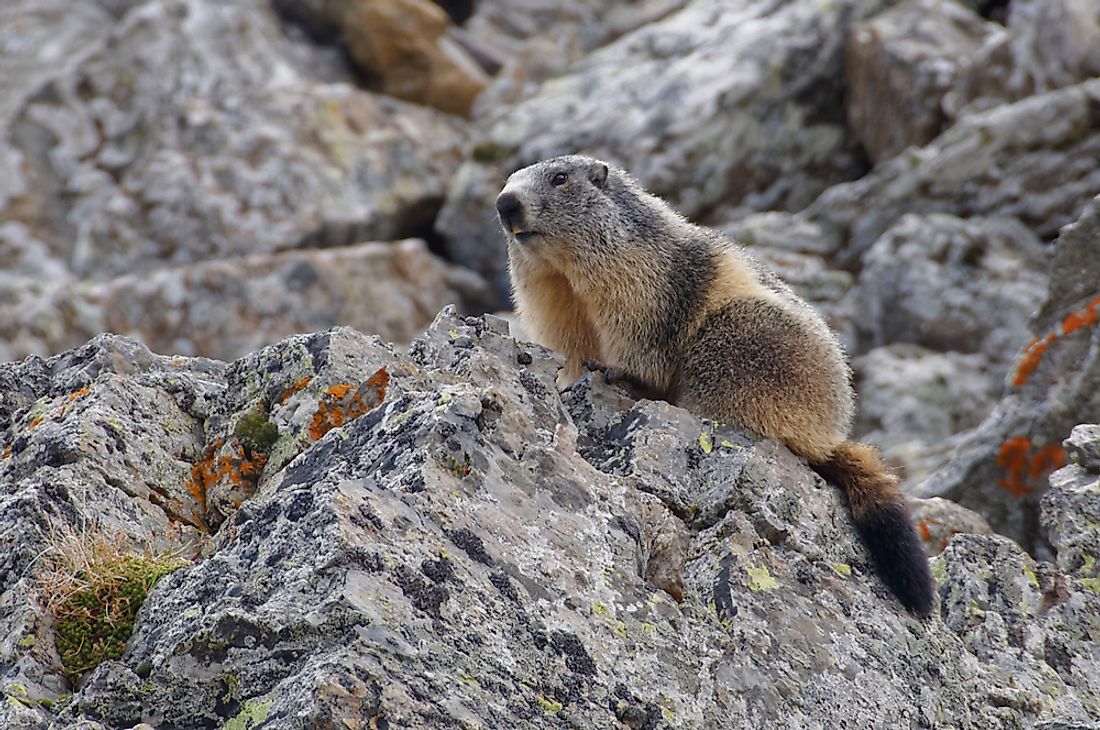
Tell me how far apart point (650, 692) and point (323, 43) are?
23031 mm

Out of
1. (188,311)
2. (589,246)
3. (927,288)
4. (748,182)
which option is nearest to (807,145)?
(748,182)

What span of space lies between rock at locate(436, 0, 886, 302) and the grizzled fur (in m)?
10.9

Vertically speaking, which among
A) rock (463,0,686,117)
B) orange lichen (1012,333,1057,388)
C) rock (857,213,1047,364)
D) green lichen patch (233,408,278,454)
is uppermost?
green lichen patch (233,408,278,454)

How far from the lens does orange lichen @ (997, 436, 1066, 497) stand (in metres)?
10.7

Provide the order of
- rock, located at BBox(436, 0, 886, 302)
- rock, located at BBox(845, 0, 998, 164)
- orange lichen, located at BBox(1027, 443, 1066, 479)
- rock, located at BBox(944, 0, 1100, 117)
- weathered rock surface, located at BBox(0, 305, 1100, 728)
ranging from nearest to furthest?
weathered rock surface, located at BBox(0, 305, 1100, 728) → orange lichen, located at BBox(1027, 443, 1066, 479) → rock, located at BBox(944, 0, 1100, 117) → rock, located at BBox(845, 0, 998, 164) → rock, located at BBox(436, 0, 886, 302)

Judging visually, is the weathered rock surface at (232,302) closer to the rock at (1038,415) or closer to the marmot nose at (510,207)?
the marmot nose at (510,207)

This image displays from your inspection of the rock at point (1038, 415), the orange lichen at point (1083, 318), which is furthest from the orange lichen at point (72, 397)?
the orange lichen at point (1083, 318)

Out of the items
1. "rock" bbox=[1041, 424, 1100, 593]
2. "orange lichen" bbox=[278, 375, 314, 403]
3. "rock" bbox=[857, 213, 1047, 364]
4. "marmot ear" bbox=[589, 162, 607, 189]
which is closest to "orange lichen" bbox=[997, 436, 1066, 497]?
"rock" bbox=[1041, 424, 1100, 593]

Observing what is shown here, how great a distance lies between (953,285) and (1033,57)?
4.76m

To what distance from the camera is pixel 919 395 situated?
16.0m

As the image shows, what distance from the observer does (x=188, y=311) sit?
64.0 feet

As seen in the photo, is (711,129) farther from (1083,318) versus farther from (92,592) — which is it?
(92,592)

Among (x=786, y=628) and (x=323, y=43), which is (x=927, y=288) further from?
(x=323, y=43)

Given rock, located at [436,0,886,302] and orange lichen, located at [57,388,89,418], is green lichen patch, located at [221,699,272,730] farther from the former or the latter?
rock, located at [436,0,886,302]
